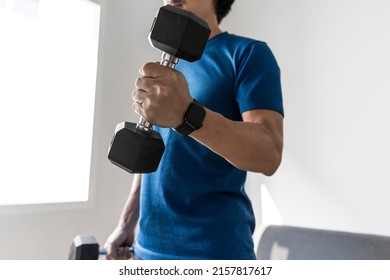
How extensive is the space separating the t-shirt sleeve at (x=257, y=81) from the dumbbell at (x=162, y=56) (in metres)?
0.20

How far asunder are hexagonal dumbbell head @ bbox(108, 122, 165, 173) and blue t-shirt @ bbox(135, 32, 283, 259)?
0.18 meters

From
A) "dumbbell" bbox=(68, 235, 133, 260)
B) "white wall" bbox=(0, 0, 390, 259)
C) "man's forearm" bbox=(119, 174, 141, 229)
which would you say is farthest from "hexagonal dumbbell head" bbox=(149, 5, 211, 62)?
"white wall" bbox=(0, 0, 390, 259)

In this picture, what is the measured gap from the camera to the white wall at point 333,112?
1.81 m

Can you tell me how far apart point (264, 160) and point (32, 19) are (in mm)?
1389

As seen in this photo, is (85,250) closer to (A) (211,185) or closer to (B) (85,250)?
(B) (85,250)

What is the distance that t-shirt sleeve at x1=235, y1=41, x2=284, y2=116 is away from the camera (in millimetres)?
779

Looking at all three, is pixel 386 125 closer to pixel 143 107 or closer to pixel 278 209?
pixel 278 209

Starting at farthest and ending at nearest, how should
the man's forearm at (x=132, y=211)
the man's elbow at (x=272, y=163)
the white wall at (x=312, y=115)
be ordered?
the white wall at (x=312, y=115) → the man's forearm at (x=132, y=211) → the man's elbow at (x=272, y=163)

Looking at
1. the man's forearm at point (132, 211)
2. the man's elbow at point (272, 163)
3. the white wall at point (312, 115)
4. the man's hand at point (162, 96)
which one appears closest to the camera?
the man's hand at point (162, 96)

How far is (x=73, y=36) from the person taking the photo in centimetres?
182

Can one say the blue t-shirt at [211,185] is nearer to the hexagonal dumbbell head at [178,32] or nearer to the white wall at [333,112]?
the hexagonal dumbbell head at [178,32]

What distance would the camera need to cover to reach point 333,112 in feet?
6.39

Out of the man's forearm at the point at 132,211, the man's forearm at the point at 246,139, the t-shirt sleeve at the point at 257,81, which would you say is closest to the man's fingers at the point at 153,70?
the man's forearm at the point at 246,139
